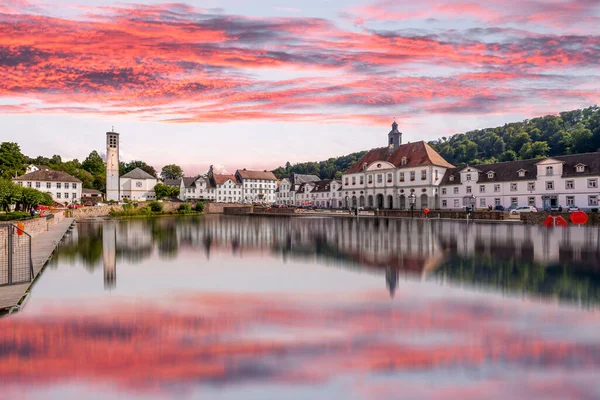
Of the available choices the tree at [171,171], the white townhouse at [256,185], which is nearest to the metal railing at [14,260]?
the white townhouse at [256,185]

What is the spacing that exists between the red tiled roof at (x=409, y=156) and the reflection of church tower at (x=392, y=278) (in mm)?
56224

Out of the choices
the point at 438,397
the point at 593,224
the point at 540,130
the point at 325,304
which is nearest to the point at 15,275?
the point at 325,304

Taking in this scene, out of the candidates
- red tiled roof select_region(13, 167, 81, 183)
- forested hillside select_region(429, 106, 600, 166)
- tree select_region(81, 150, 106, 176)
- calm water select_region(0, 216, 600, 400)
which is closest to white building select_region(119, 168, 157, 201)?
red tiled roof select_region(13, 167, 81, 183)

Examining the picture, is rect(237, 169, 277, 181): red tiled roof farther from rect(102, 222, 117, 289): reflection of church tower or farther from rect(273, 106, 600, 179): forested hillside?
rect(102, 222, 117, 289): reflection of church tower

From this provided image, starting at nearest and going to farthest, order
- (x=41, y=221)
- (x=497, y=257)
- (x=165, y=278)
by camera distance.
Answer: (x=165, y=278) → (x=497, y=257) → (x=41, y=221)

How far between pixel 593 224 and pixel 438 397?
3994cm

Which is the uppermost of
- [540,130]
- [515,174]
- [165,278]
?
[540,130]

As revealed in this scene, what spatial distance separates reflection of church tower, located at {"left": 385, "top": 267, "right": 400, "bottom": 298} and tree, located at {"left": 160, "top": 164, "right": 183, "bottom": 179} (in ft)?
439

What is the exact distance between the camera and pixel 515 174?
56219mm

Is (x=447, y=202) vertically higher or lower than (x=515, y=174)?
lower

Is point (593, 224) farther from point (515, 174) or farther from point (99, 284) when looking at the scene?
point (99, 284)

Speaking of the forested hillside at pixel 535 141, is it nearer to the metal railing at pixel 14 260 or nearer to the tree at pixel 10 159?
the metal railing at pixel 14 260

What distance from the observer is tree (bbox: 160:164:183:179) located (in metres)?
140

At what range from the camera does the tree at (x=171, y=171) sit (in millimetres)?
139500
